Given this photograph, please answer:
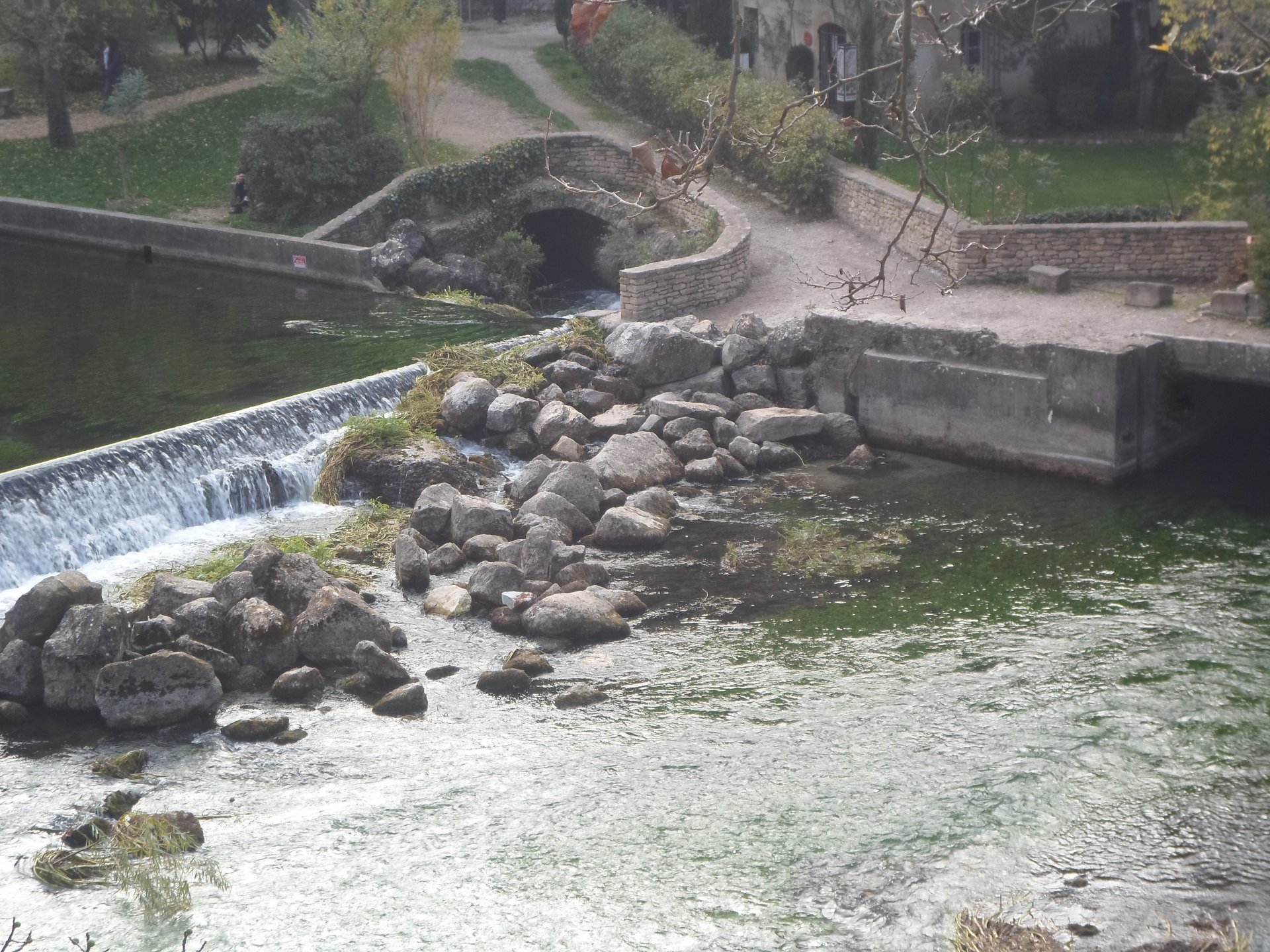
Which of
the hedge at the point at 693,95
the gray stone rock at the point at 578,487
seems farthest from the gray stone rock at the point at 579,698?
the hedge at the point at 693,95

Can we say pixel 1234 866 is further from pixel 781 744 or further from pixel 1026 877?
pixel 781 744

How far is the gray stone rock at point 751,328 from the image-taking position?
15.8m

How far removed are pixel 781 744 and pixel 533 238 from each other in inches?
628

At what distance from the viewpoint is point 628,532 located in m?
12.1

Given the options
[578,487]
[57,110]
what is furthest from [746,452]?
[57,110]

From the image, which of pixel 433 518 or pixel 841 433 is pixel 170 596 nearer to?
pixel 433 518

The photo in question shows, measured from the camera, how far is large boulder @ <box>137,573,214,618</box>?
10.4 m

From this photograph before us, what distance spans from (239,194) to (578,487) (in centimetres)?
1376

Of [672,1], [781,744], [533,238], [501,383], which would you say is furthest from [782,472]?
[672,1]

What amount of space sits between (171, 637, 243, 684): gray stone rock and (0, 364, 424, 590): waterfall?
264cm

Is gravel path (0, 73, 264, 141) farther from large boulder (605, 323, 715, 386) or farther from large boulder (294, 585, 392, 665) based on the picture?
large boulder (294, 585, 392, 665)

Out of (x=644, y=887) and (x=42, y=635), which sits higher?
(x=42, y=635)

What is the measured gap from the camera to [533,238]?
23.5m

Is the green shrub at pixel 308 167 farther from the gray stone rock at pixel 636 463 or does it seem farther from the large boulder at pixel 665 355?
the gray stone rock at pixel 636 463
